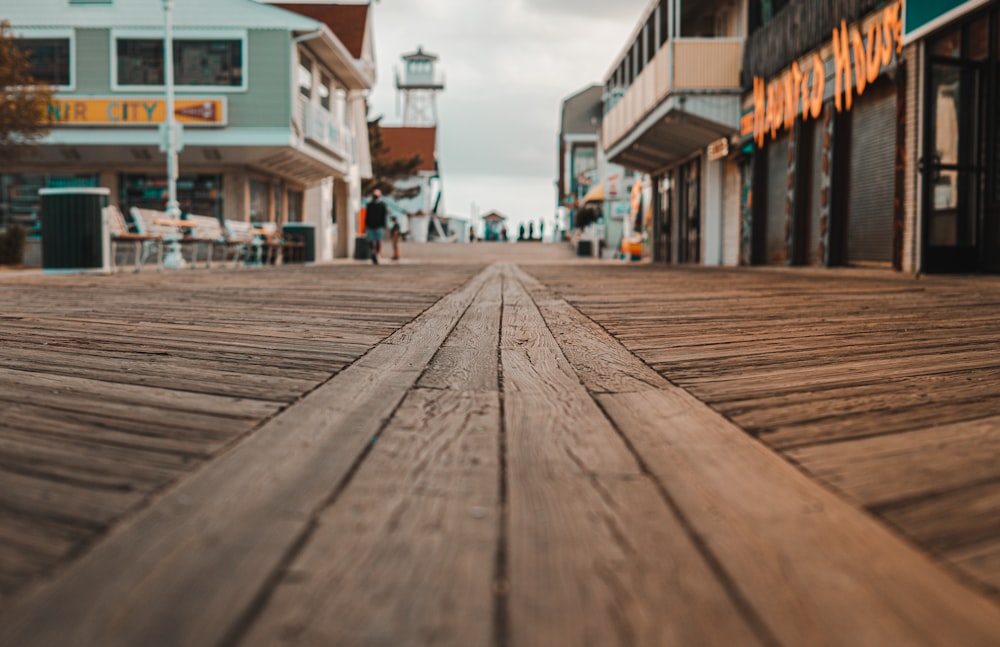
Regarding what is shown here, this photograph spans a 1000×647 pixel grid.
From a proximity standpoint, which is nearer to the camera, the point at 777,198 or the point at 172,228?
the point at 172,228

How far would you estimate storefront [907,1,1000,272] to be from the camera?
9008 millimetres

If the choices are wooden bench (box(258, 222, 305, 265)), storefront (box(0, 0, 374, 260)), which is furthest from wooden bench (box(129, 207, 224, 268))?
storefront (box(0, 0, 374, 260))

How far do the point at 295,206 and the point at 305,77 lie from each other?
469 centimetres

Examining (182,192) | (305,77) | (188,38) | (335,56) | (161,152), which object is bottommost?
(182,192)

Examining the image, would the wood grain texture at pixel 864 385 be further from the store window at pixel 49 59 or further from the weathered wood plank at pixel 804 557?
the store window at pixel 49 59

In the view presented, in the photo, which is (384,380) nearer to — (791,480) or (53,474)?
(53,474)

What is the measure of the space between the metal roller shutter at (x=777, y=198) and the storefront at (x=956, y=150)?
4.81 meters

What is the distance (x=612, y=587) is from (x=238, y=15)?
21469 millimetres

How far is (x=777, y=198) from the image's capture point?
48.5ft

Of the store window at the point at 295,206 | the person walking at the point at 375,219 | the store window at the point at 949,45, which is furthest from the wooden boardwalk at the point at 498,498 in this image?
the store window at the point at 295,206

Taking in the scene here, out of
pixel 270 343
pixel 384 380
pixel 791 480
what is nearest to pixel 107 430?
pixel 384 380

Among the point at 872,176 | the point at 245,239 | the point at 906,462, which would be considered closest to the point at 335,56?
the point at 245,239

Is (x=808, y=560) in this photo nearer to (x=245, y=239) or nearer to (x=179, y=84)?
(x=245, y=239)

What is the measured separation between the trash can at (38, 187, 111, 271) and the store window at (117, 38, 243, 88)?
946 centimetres
